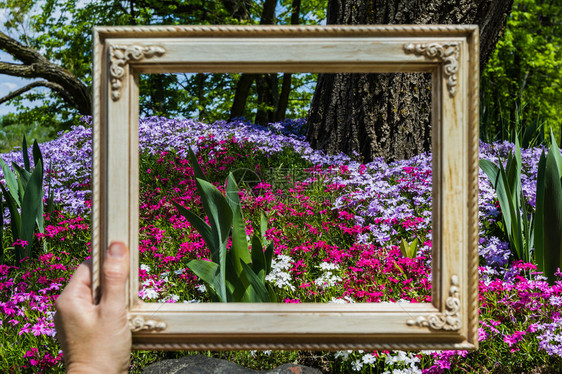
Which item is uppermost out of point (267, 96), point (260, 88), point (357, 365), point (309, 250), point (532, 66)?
point (532, 66)

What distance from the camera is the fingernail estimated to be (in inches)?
47.5

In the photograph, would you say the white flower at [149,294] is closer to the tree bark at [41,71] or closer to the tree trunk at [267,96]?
the tree bark at [41,71]

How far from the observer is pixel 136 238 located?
1241mm

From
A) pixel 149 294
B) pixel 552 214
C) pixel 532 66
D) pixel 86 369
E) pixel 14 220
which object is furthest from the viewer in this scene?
pixel 532 66

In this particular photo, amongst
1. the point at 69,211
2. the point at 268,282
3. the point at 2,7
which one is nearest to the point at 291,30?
the point at 268,282

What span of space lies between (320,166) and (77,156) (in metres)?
2.41

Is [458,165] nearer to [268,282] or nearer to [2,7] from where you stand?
[268,282]

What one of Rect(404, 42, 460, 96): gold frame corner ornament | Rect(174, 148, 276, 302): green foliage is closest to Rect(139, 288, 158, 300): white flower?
Rect(174, 148, 276, 302): green foliage

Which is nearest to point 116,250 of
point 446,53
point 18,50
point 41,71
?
point 446,53

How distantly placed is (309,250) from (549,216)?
1321mm

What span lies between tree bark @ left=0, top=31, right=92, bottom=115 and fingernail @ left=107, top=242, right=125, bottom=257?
7.99 m

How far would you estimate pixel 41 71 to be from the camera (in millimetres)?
8047

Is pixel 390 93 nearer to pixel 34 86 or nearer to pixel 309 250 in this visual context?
pixel 309 250

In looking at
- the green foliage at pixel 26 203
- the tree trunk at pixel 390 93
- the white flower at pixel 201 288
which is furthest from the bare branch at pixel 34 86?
the white flower at pixel 201 288
